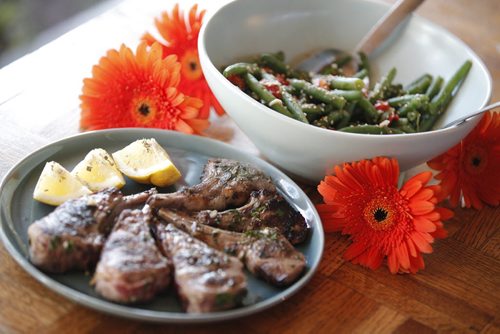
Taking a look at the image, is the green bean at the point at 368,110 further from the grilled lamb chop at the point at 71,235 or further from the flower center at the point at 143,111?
the grilled lamb chop at the point at 71,235

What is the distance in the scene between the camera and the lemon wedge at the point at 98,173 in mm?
1743

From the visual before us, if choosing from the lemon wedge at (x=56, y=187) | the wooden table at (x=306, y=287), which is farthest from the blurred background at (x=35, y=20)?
the lemon wedge at (x=56, y=187)

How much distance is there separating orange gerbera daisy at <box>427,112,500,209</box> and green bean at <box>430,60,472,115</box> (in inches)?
6.4

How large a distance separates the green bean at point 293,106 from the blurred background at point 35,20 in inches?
97.1

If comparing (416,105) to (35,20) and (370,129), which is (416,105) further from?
(35,20)

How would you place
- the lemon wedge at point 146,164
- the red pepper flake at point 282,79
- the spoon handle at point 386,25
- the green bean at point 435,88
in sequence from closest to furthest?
the lemon wedge at point 146,164
the red pepper flake at point 282,79
the green bean at point 435,88
the spoon handle at point 386,25

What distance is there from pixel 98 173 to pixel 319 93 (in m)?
0.73

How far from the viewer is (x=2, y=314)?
4.71 feet

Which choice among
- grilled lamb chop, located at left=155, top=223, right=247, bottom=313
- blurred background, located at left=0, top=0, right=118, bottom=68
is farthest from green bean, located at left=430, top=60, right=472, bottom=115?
blurred background, located at left=0, top=0, right=118, bottom=68

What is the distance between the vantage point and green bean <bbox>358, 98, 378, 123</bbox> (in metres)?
2.10

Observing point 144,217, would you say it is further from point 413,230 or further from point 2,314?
point 413,230

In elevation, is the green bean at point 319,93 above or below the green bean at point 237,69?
below

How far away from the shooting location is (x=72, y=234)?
1.48m

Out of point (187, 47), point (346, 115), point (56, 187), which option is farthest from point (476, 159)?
point (56, 187)
